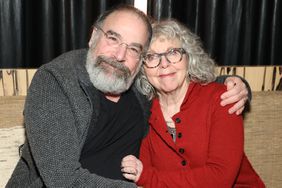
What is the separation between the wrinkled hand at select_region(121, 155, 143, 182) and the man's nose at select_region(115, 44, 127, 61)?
1.45 feet

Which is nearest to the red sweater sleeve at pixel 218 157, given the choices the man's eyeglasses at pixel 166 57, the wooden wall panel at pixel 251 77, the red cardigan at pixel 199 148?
the red cardigan at pixel 199 148

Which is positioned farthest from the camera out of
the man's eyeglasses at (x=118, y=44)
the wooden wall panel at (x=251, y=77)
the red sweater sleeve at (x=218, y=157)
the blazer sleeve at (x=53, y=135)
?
the wooden wall panel at (x=251, y=77)

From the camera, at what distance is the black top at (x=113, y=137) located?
1.58m

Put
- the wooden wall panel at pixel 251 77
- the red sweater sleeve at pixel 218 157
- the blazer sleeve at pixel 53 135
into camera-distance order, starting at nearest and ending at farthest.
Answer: the blazer sleeve at pixel 53 135, the red sweater sleeve at pixel 218 157, the wooden wall panel at pixel 251 77

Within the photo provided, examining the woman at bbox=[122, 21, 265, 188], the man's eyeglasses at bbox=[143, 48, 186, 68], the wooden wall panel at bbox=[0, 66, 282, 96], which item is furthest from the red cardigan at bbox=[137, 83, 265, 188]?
the wooden wall panel at bbox=[0, 66, 282, 96]

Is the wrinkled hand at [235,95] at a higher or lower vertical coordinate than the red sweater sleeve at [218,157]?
higher

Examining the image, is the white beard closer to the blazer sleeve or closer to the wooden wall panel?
the blazer sleeve

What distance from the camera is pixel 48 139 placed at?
1.35 meters

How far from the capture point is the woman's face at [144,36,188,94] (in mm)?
1591

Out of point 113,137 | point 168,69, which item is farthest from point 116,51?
point 113,137

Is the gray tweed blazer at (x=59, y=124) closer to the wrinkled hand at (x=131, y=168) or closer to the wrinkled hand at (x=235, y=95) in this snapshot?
the wrinkled hand at (x=131, y=168)

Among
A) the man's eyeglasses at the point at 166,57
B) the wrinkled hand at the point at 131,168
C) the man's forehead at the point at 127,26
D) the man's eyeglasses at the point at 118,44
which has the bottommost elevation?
the wrinkled hand at the point at 131,168

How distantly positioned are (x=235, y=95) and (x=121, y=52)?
0.54m

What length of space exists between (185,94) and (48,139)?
0.67 metres
